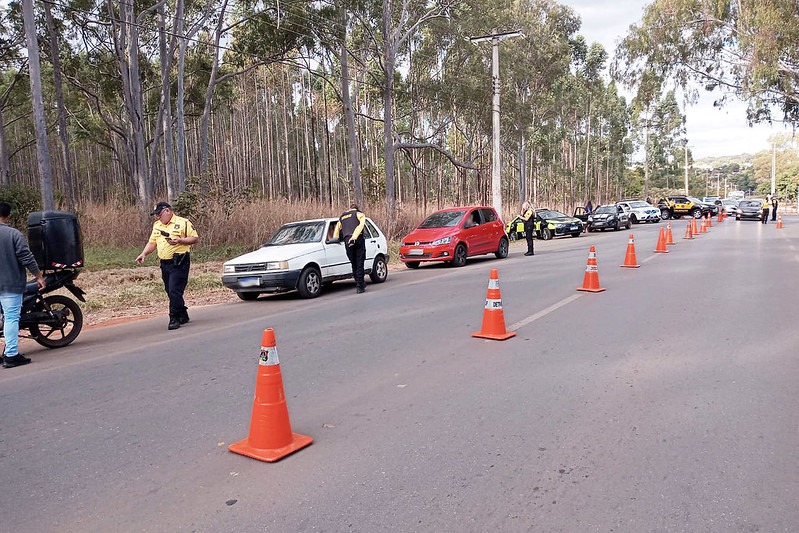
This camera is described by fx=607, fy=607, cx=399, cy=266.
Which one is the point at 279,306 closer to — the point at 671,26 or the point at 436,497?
the point at 436,497

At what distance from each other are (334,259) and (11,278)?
620 centimetres

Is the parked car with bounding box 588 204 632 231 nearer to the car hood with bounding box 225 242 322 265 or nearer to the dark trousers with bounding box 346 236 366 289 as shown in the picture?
the dark trousers with bounding box 346 236 366 289

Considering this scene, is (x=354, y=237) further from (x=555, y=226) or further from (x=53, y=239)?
(x=555, y=226)

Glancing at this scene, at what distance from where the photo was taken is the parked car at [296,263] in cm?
1086

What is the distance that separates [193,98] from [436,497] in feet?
112

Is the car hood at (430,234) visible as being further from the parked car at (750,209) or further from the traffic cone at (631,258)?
the parked car at (750,209)

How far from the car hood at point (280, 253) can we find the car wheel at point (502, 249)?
8.33 meters

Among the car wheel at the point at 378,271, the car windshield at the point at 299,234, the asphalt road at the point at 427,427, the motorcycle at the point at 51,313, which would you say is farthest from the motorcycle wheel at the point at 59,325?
the car wheel at the point at 378,271

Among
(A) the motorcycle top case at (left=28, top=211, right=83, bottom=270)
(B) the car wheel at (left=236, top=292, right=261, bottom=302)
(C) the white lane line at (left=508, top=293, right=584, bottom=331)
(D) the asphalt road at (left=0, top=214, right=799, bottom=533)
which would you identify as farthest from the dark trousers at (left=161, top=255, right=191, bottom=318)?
(C) the white lane line at (left=508, top=293, right=584, bottom=331)

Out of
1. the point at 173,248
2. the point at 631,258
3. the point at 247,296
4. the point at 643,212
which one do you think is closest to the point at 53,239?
the point at 173,248

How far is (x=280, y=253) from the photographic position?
11.2 metres

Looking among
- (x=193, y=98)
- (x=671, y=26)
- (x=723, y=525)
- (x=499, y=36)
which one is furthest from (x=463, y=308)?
(x=671, y=26)

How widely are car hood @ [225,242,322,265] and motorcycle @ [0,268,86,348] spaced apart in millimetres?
3412

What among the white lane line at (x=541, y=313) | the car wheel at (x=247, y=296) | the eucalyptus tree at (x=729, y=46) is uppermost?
the eucalyptus tree at (x=729, y=46)
